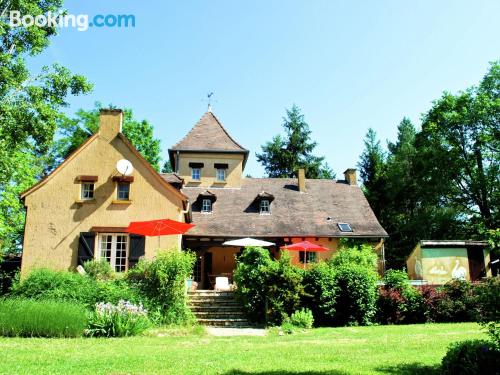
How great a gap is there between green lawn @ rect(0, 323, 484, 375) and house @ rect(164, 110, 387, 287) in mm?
11993

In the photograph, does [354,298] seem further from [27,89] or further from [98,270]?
[27,89]

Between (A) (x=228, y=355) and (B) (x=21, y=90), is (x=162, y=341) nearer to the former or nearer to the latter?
(A) (x=228, y=355)

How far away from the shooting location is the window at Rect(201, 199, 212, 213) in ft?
83.1

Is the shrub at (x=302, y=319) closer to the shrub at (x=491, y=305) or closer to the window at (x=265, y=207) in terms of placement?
the shrub at (x=491, y=305)

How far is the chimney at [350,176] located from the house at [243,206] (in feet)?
0.23

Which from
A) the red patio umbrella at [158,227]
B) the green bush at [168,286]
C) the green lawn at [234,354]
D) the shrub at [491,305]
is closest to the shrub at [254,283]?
the green bush at [168,286]

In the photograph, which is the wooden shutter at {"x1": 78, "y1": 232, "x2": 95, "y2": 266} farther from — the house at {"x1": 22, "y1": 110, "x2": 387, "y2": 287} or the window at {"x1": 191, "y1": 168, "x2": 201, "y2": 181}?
the window at {"x1": 191, "y1": 168, "x2": 201, "y2": 181}

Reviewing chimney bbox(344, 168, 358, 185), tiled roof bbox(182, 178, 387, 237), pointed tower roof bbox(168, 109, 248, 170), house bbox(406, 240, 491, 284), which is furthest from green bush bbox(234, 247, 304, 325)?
chimney bbox(344, 168, 358, 185)

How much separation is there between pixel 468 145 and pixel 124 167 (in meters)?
26.9

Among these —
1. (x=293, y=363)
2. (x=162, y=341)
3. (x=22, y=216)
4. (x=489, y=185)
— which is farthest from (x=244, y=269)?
(x=489, y=185)

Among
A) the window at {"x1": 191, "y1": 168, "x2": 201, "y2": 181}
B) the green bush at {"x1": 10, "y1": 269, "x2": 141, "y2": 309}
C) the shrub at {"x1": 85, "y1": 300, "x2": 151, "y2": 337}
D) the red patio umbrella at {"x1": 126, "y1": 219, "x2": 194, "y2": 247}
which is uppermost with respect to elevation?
the window at {"x1": 191, "y1": 168, "x2": 201, "y2": 181}

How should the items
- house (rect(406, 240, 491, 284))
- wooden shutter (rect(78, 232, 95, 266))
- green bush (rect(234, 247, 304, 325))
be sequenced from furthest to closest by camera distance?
house (rect(406, 240, 491, 284))
wooden shutter (rect(78, 232, 95, 266))
green bush (rect(234, 247, 304, 325))

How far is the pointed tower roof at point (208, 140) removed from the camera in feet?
92.6

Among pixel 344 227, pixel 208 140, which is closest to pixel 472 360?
pixel 344 227
